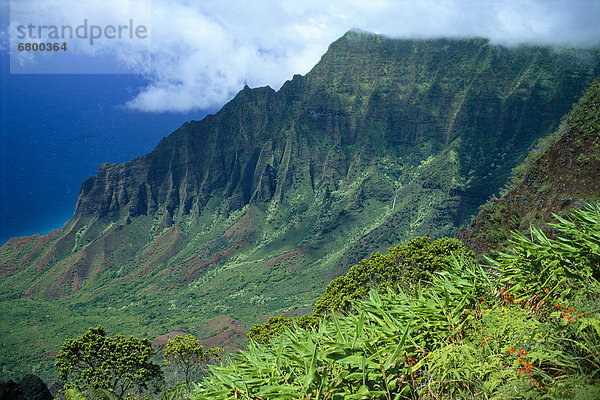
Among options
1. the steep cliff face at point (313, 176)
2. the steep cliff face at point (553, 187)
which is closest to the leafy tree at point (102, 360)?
the steep cliff face at point (553, 187)

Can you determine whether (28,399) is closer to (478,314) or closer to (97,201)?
(478,314)

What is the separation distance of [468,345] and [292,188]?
523 ft

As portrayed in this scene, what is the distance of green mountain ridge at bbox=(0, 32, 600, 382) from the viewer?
112625 mm

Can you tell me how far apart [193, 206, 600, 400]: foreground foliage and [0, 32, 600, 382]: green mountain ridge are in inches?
3197

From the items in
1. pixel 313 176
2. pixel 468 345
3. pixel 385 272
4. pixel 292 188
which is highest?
pixel 313 176

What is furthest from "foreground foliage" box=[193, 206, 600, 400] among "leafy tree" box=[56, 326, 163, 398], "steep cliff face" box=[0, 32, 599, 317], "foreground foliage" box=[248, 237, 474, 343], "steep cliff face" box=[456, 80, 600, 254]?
"steep cliff face" box=[0, 32, 599, 317]

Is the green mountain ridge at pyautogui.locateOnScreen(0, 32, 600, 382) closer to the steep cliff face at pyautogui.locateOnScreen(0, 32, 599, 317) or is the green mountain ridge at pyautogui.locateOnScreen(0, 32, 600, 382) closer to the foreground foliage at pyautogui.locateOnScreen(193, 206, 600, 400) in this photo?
the steep cliff face at pyautogui.locateOnScreen(0, 32, 599, 317)

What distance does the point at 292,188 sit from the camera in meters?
165

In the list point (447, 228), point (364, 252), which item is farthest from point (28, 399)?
point (447, 228)

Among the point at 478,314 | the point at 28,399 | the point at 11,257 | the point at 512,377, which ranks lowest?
the point at 11,257

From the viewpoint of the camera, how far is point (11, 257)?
137 metres

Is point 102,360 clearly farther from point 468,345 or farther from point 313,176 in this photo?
point 313,176

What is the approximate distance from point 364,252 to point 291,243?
35576mm

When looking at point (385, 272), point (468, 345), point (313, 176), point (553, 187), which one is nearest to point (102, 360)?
point (385, 272)
